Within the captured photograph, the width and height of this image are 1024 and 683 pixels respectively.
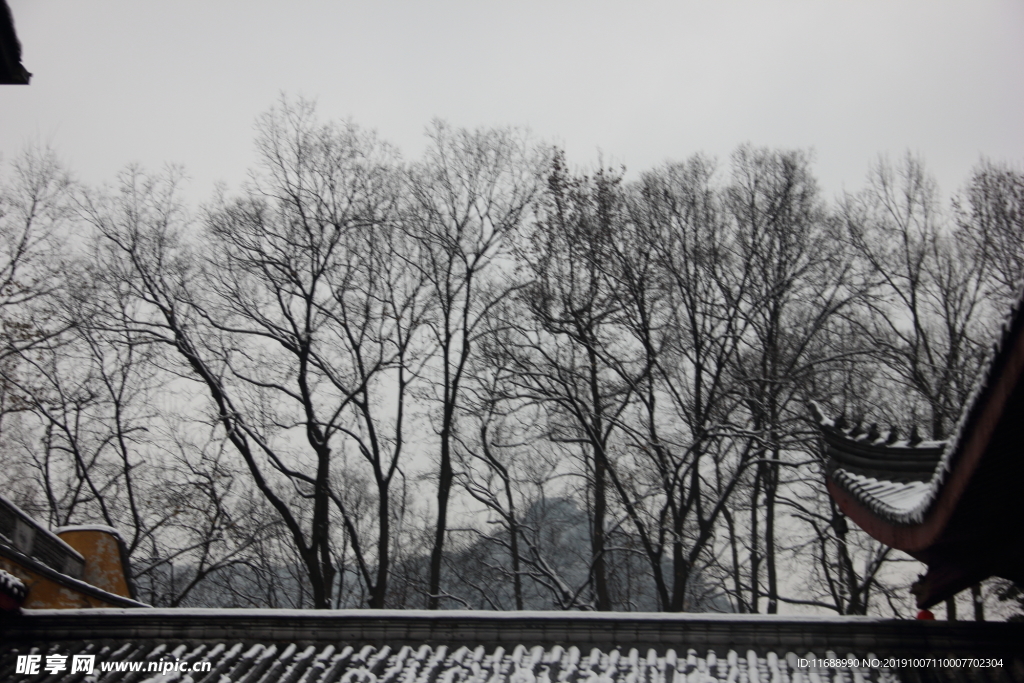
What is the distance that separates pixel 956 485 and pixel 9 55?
7576 mm

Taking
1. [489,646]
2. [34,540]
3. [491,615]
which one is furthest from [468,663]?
[34,540]

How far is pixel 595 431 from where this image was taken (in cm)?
1394

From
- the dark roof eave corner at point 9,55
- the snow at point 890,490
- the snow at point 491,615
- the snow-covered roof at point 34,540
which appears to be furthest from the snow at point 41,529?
the snow at point 890,490

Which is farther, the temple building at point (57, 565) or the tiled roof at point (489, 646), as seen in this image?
the temple building at point (57, 565)

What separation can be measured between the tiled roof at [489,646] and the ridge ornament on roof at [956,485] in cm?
62

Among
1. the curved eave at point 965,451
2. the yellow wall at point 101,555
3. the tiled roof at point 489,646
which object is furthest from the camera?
the yellow wall at point 101,555

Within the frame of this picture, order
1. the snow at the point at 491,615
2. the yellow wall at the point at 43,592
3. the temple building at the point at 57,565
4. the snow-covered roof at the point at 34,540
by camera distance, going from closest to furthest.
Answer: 1. the snow at the point at 491,615
2. the temple building at the point at 57,565
3. the yellow wall at the point at 43,592
4. the snow-covered roof at the point at 34,540

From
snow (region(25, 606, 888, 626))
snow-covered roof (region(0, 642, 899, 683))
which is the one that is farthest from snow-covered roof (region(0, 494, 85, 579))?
snow-covered roof (region(0, 642, 899, 683))

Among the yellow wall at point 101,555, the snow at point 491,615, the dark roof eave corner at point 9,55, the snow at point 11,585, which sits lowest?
the snow at point 491,615

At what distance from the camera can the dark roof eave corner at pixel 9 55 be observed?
564 cm

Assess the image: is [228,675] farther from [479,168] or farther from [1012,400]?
[479,168]

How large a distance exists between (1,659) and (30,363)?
10.7 metres

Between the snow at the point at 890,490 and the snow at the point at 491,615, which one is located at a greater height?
the snow at the point at 890,490

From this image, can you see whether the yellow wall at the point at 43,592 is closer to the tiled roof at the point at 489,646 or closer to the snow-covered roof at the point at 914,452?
the tiled roof at the point at 489,646
